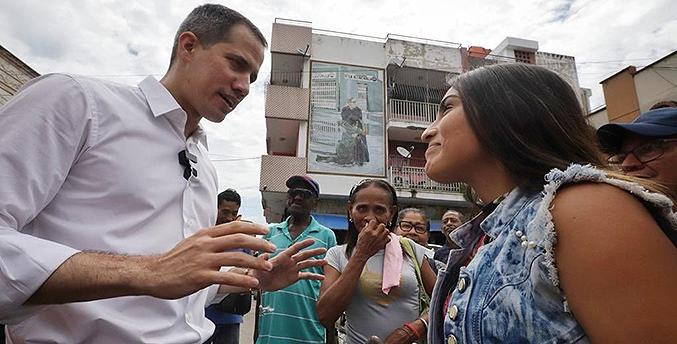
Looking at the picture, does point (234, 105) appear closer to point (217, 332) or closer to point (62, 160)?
point (62, 160)

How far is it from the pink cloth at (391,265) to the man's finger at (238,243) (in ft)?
4.85

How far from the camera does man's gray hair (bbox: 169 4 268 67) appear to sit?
185cm

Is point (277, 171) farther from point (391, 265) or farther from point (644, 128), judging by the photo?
point (644, 128)

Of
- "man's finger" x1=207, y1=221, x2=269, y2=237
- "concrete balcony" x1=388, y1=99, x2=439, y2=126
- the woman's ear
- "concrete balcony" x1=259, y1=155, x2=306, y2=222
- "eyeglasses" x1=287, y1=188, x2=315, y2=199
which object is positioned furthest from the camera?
"concrete balcony" x1=388, y1=99, x2=439, y2=126

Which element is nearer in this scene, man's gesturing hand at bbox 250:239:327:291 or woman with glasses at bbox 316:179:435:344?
man's gesturing hand at bbox 250:239:327:291

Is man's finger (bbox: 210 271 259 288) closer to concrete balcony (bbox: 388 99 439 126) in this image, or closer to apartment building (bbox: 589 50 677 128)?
apartment building (bbox: 589 50 677 128)

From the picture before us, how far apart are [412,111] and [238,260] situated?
46.8 feet

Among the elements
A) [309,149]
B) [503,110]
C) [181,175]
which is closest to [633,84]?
[309,149]

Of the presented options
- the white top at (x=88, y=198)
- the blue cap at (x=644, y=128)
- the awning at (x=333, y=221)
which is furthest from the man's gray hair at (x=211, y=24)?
the awning at (x=333, y=221)

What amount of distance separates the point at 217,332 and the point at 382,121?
36.8 feet

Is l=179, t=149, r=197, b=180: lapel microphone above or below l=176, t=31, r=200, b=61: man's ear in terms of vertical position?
below

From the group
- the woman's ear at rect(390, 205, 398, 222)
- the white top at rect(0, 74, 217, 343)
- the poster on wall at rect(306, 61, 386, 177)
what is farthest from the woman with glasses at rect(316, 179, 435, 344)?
the poster on wall at rect(306, 61, 386, 177)

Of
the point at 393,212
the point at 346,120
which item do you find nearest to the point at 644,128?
the point at 393,212

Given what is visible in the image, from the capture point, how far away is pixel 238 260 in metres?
1.01
